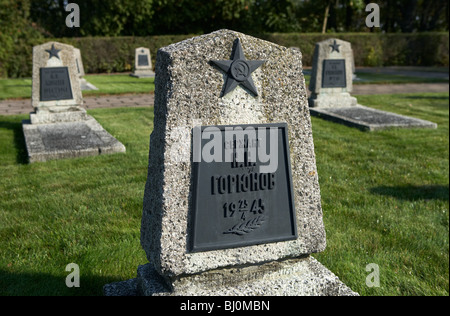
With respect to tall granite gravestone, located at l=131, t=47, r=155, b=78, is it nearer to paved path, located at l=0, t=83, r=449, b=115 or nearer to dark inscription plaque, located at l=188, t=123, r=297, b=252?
paved path, located at l=0, t=83, r=449, b=115

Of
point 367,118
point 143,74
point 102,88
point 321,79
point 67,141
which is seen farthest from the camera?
point 143,74

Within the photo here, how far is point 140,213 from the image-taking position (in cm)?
432

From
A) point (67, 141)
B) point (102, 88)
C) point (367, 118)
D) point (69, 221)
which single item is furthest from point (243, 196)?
point (102, 88)

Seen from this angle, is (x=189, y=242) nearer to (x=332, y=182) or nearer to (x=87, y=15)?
(x=332, y=182)

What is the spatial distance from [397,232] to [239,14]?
2461 cm

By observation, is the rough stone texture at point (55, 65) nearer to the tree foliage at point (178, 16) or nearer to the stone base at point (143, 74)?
the stone base at point (143, 74)

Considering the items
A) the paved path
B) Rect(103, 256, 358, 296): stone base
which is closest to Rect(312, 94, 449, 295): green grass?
Rect(103, 256, 358, 296): stone base

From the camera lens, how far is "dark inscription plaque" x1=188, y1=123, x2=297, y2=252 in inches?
93.9

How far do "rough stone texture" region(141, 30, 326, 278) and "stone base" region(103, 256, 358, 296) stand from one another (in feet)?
0.31

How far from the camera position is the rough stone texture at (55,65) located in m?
8.43

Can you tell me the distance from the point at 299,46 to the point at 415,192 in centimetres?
2209

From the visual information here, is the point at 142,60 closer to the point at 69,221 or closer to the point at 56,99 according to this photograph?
the point at 56,99

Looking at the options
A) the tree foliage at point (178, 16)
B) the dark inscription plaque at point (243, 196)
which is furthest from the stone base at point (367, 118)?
the tree foliage at point (178, 16)

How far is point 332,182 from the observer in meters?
5.44
